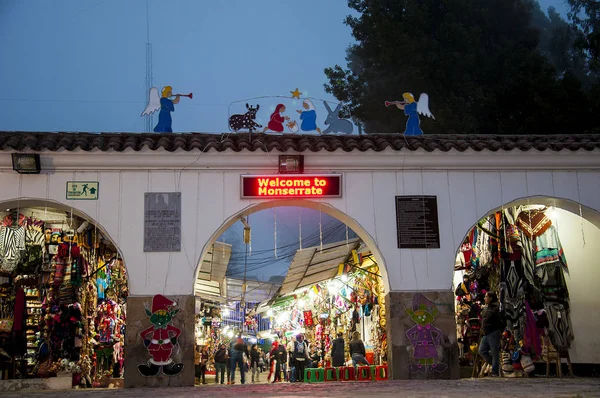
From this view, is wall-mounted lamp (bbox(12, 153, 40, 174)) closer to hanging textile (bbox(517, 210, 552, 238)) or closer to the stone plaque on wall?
the stone plaque on wall

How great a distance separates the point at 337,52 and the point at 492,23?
13554 centimetres

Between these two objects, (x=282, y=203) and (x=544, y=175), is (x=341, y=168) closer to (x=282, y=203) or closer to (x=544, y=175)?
(x=282, y=203)

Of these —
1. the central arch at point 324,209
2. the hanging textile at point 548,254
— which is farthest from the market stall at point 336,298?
the hanging textile at point 548,254

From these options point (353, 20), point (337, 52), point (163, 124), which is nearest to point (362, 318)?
point (163, 124)

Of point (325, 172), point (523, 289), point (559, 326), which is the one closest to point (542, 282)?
point (523, 289)

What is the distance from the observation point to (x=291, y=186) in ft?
41.4

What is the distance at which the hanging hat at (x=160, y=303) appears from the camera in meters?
12.1

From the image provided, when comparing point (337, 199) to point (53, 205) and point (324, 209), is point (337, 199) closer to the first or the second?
point (324, 209)

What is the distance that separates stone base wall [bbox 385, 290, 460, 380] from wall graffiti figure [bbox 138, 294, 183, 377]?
3.67 metres

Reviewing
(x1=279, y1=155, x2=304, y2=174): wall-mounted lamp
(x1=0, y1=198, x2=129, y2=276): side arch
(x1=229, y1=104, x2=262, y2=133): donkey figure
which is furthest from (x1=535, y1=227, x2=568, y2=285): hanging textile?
(x1=0, y1=198, x2=129, y2=276): side arch

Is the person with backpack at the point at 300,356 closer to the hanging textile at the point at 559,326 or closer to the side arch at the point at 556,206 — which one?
the side arch at the point at 556,206

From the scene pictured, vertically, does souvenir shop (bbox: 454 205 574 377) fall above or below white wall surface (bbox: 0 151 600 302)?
below

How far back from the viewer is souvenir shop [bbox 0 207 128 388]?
45.7 ft

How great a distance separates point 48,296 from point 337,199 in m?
6.30
